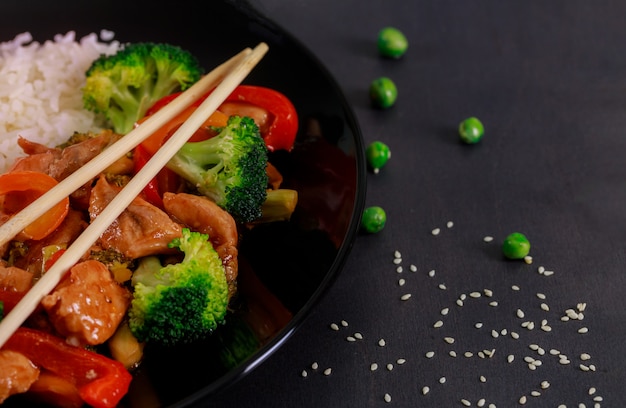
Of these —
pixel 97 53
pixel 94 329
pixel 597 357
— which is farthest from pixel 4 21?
pixel 597 357

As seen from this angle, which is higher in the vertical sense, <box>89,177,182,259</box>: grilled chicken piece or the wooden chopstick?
the wooden chopstick

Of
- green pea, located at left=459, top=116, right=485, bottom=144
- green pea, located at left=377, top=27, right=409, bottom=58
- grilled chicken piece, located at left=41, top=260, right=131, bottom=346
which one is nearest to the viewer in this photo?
grilled chicken piece, located at left=41, top=260, right=131, bottom=346

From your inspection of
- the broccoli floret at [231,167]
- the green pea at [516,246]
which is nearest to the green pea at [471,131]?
the green pea at [516,246]

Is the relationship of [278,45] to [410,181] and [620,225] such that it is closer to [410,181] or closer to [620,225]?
[410,181]

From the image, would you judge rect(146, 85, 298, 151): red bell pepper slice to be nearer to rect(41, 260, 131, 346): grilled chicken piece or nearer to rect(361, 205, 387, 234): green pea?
rect(361, 205, 387, 234): green pea

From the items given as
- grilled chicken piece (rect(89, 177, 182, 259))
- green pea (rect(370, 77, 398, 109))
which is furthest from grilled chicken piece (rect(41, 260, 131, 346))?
green pea (rect(370, 77, 398, 109))

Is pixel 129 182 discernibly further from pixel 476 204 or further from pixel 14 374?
pixel 476 204
